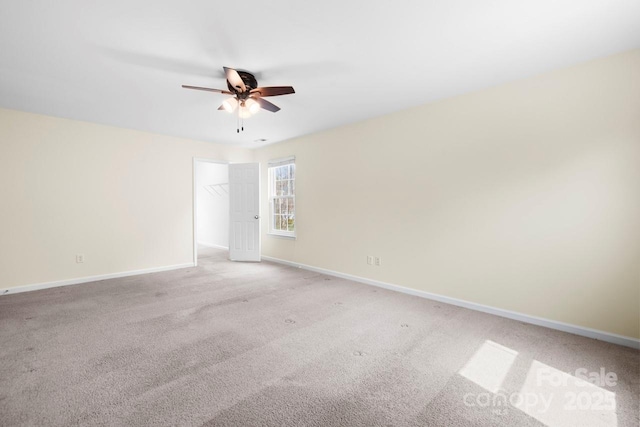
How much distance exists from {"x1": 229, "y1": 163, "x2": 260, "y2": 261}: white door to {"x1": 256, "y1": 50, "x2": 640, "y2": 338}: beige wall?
7.73 feet

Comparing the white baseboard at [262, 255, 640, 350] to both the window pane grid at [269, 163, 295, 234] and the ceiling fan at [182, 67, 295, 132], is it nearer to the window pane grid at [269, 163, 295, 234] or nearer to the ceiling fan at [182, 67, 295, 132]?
the window pane grid at [269, 163, 295, 234]

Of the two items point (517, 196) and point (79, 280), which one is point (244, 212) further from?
point (517, 196)

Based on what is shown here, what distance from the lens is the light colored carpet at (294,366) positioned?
1.61 m

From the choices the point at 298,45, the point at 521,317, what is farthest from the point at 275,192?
the point at 521,317

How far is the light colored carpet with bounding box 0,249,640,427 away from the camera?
1614mm

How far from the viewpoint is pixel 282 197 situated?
19.5ft

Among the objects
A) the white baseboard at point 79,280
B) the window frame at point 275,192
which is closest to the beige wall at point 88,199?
the white baseboard at point 79,280

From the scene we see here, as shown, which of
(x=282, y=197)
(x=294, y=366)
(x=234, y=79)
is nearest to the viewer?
(x=294, y=366)

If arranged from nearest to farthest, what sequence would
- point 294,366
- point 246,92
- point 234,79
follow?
point 294,366 → point 234,79 → point 246,92

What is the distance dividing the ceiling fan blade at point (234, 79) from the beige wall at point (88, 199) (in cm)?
318

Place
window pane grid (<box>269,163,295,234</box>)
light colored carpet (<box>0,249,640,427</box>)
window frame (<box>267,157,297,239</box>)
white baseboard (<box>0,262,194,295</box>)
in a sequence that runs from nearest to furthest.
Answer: light colored carpet (<box>0,249,640,427</box>)
white baseboard (<box>0,262,194,295</box>)
window frame (<box>267,157,297,239</box>)
window pane grid (<box>269,163,295,234</box>)

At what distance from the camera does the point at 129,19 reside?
200cm

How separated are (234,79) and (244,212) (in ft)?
12.3

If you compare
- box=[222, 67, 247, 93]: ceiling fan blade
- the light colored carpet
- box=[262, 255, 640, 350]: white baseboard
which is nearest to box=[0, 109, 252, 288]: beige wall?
the light colored carpet
